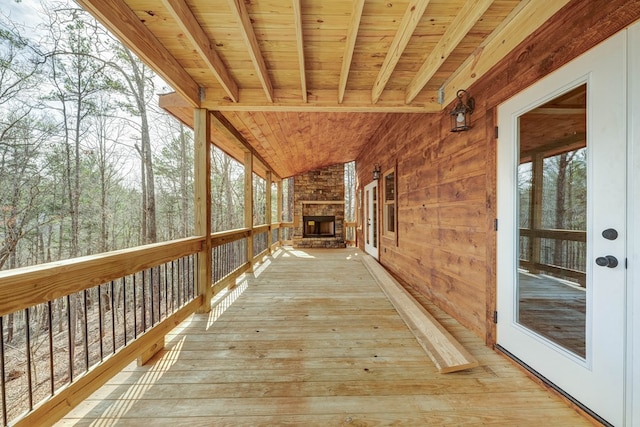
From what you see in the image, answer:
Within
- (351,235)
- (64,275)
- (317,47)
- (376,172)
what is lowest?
(351,235)

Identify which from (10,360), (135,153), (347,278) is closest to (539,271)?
(347,278)

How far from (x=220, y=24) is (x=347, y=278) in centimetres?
370

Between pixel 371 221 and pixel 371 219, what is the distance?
0.05m

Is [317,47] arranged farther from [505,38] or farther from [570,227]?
[570,227]

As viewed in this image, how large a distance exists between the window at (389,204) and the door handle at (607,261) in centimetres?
330

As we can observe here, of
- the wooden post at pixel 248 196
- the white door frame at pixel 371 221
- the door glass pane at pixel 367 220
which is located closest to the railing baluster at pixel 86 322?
the wooden post at pixel 248 196

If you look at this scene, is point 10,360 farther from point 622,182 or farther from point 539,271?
point 622,182

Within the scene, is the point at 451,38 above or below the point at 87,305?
above

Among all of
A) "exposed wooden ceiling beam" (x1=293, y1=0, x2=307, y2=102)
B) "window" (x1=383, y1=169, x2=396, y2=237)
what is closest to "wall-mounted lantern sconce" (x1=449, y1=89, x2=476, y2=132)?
"exposed wooden ceiling beam" (x1=293, y1=0, x2=307, y2=102)

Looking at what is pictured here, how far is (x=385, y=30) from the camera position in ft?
6.13

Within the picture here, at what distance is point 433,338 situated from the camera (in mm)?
2039

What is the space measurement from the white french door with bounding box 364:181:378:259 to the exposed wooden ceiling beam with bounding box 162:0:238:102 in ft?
13.4

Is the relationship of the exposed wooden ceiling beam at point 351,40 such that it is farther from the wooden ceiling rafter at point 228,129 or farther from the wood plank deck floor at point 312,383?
the wood plank deck floor at point 312,383

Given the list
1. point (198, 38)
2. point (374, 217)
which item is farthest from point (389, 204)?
point (198, 38)
